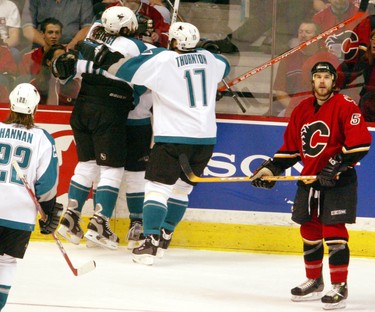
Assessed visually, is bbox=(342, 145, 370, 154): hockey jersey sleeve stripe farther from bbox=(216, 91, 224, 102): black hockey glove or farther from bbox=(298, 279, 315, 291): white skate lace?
bbox=(216, 91, 224, 102): black hockey glove

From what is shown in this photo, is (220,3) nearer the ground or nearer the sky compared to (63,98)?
nearer the sky

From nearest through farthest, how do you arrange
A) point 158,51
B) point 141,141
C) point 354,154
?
Answer: point 354,154
point 158,51
point 141,141

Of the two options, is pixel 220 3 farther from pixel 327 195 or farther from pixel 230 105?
pixel 327 195

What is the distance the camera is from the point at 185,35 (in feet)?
22.9

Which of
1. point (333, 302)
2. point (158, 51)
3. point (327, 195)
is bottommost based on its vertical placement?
point (333, 302)

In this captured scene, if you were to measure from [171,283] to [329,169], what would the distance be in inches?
44.4

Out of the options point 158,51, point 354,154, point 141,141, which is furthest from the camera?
point 141,141

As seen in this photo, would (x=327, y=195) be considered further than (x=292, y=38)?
No

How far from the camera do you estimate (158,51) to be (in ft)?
22.7

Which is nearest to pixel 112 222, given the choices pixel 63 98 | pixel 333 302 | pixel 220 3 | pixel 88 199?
pixel 88 199

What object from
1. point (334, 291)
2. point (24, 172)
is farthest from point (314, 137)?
point (24, 172)

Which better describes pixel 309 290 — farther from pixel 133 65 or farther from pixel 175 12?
pixel 175 12

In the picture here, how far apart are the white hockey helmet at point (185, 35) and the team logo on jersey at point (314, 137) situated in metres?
1.10

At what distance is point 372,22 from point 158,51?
137 centimetres
